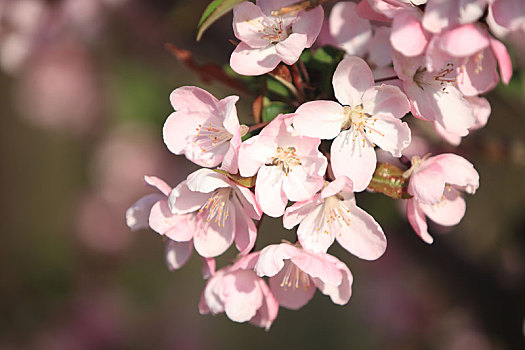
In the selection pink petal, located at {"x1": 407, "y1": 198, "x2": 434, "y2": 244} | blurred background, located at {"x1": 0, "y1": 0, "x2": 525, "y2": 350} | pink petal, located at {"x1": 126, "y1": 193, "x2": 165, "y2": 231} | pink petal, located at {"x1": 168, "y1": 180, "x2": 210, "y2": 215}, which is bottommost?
blurred background, located at {"x1": 0, "y1": 0, "x2": 525, "y2": 350}

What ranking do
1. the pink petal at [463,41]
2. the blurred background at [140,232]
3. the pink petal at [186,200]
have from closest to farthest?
the pink petal at [463,41]
the pink petal at [186,200]
the blurred background at [140,232]

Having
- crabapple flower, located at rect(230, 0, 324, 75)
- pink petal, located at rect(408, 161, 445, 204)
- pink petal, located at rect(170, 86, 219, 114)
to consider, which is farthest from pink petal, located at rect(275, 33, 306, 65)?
pink petal, located at rect(408, 161, 445, 204)

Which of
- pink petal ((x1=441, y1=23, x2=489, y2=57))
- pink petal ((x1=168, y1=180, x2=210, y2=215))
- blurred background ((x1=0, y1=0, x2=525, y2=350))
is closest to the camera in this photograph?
pink petal ((x1=441, y1=23, x2=489, y2=57))

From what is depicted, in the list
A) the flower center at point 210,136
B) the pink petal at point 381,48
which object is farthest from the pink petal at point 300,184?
the pink petal at point 381,48

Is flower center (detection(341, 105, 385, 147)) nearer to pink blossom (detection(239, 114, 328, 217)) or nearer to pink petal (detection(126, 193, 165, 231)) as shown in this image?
pink blossom (detection(239, 114, 328, 217))

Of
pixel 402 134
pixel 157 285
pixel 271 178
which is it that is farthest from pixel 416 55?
pixel 157 285

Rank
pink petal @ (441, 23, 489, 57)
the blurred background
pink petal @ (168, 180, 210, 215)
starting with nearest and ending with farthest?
pink petal @ (441, 23, 489, 57)
pink petal @ (168, 180, 210, 215)
the blurred background

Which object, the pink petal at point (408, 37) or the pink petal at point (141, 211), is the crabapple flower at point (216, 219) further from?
the pink petal at point (408, 37)

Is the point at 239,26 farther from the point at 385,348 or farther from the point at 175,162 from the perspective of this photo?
the point at 175,162
